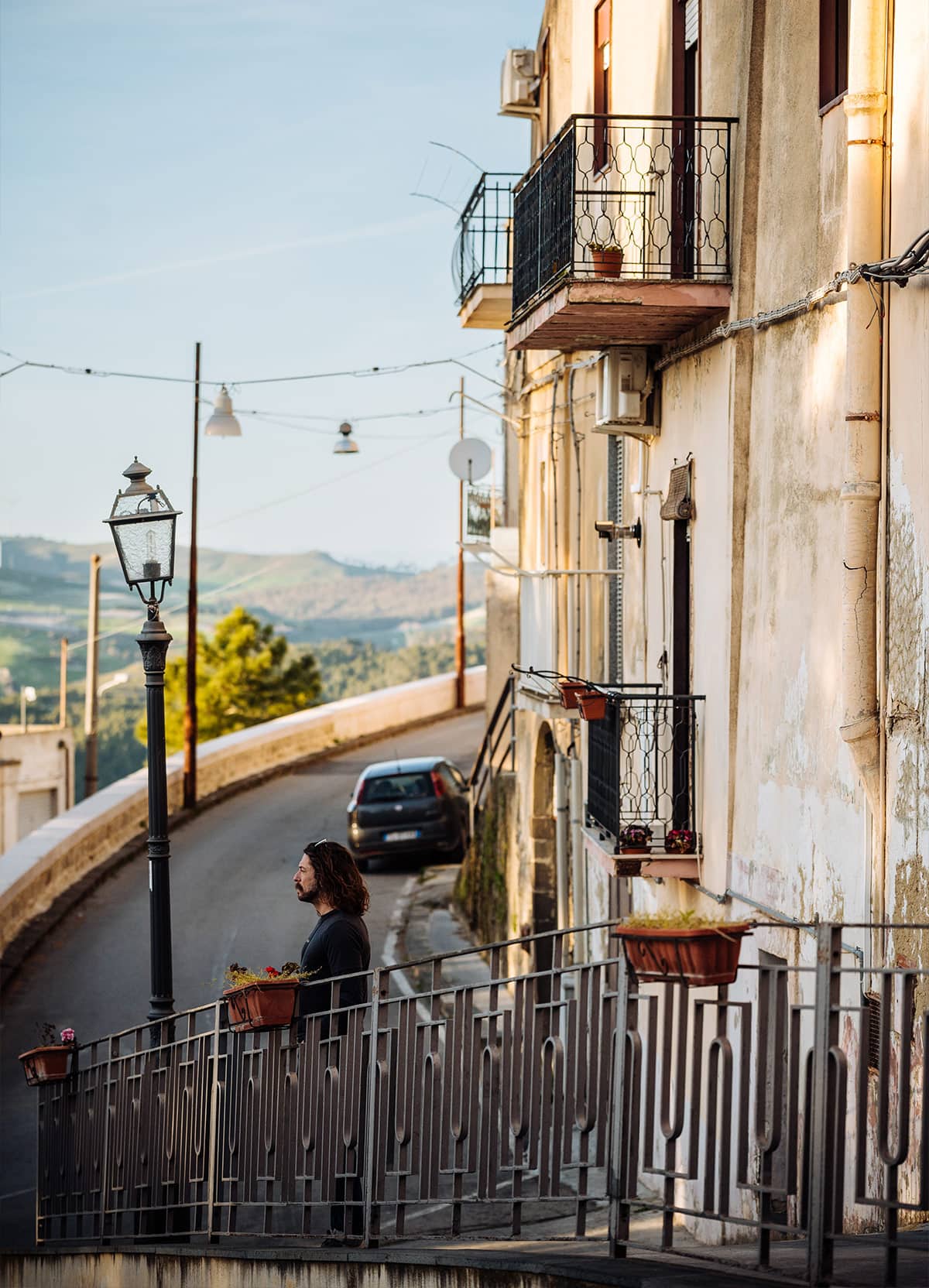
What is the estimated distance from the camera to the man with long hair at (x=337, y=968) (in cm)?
704

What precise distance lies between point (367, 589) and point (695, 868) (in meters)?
140

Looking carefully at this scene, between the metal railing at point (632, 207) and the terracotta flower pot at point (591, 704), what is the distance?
295 cm

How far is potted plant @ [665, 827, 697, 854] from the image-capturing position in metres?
11.9

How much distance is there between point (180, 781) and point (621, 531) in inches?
674

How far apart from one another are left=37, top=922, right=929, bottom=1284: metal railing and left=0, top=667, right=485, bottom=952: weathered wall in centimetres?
1232

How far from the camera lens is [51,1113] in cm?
1035

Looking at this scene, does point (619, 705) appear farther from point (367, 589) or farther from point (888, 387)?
point (367, 589)

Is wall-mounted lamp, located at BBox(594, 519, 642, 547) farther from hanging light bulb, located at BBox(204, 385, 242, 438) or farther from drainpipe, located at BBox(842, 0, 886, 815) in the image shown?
hanging light bulb, located at BBox(204, 385, 242, 438)

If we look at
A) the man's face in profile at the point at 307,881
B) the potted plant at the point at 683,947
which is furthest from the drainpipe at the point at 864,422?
the potted plant at the point at 683,947

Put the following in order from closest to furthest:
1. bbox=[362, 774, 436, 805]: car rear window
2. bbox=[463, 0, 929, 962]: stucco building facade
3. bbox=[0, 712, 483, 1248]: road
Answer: bbox=[463, 0, 929, 962]: stucco building facade, bbox=[0, 712, 483, 1248]: road, bbox=[362, 774, 436, 805]: car rear window

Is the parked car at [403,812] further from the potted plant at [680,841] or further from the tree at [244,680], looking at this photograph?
the tree at [244,680]

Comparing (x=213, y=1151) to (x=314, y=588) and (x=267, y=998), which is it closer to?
(x=267, y=998)

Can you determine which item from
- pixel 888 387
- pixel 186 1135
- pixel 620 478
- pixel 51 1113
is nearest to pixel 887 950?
pixel 888 387

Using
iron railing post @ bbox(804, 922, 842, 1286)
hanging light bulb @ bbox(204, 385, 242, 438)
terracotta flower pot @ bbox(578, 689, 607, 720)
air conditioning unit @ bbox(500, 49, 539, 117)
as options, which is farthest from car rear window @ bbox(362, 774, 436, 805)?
iron railing post @ bbox(804, 922, 842, 1286)
